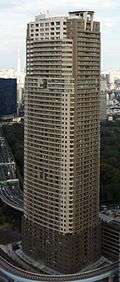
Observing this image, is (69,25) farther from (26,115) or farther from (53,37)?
(26,115)

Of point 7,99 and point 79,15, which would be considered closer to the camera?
point 79,15

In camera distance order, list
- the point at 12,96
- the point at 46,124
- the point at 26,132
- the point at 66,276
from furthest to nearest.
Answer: the point at 12,96 < the point at 26,132 < the point at 46,124 < the point at 66,276

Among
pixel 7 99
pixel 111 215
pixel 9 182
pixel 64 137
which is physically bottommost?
pixel 9 182

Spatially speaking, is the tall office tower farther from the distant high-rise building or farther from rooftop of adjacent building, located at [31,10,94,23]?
the distant high-rise building

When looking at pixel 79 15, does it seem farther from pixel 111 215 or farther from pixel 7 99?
pixel 7 99

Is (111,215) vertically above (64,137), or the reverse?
(64,137)

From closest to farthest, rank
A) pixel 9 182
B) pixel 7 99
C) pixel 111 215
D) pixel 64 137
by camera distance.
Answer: pixel 64 137, pixel 111 215, pixel 9 182, pixel 7 99

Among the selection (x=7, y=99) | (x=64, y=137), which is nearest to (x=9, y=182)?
(x=64, y=137)

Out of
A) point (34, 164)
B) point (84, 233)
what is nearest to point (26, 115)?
point (34, 164)

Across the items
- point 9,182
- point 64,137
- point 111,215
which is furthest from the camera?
point 9,182
